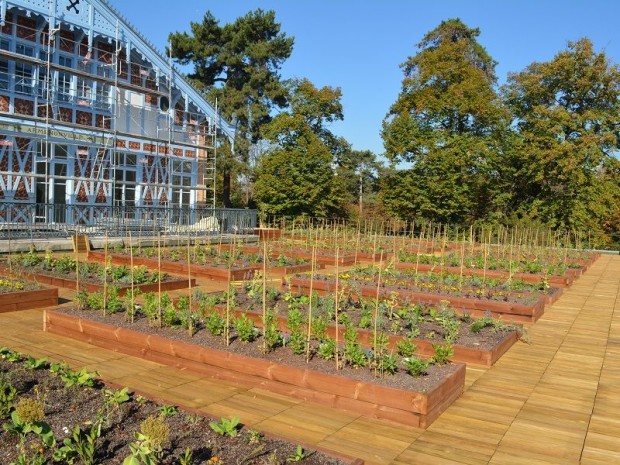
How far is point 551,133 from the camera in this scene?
25.4 meters

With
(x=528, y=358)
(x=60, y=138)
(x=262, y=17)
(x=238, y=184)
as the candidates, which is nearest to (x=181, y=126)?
(x=60, y=138)

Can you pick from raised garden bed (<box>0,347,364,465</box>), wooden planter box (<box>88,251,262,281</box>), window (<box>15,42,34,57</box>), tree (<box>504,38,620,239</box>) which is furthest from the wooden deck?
tree (<box>504,38,620,239</box>)

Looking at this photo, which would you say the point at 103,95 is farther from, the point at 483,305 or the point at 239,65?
the point at 483,305

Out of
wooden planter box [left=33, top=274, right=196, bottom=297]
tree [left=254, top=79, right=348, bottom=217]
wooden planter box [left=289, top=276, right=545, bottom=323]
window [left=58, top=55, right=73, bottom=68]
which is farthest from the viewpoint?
tree [left=254, top=79, right=348, bottom=217]

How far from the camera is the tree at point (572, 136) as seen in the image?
80.9ft

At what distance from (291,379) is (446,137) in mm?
23369

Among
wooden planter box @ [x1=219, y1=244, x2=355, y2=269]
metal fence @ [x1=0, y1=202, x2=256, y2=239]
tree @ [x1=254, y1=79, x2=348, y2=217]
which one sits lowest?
wooden planter box @ [x1=219, y1=244, x2=355, y2=269]

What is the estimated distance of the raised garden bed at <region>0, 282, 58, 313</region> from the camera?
25.5 ft

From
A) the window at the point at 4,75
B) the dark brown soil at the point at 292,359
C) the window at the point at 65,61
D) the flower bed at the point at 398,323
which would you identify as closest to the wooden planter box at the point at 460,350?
the flower bed at the point at 398,323

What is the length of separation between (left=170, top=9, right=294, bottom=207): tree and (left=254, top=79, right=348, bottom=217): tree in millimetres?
3159

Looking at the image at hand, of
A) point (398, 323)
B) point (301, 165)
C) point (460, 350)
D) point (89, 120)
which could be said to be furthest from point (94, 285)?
point (301, 165)

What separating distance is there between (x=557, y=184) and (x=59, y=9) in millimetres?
21344

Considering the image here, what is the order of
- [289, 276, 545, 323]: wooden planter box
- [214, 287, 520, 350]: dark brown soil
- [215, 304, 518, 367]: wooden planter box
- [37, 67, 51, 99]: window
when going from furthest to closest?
[37, 67, 51, 99]: window < [289, 276, 545, 323]: wooden planter box < [214, 287, 520, 350]: dark brown soil < [215, 304, 518, 367]: wooden planter box

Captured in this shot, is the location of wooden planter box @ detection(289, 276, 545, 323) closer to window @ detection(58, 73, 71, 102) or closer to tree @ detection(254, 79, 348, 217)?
window @ detection(58, 73, 71, 102)
